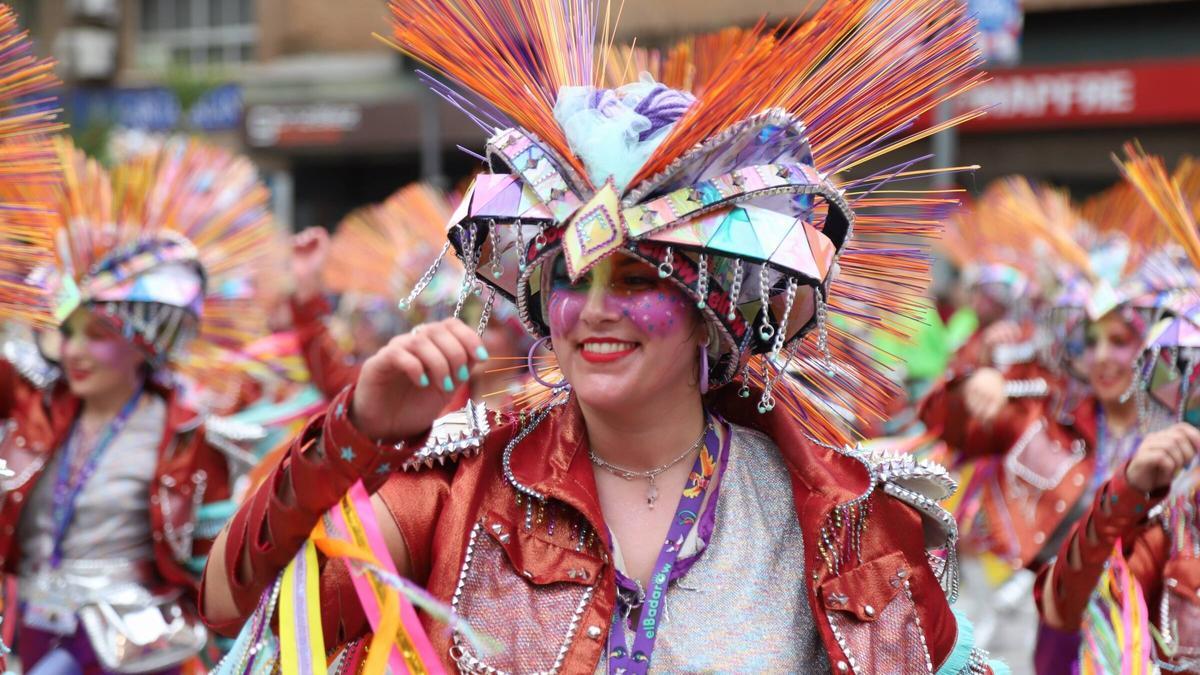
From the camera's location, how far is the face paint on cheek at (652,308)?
2.49 metres

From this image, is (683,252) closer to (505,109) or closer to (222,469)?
(505,109)

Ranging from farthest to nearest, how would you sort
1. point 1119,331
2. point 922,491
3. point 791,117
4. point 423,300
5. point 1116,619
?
point 423,300 < point 1119,331 < point 1116,619 < point 922,491 < point 791,117

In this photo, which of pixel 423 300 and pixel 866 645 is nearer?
pixel 866 645

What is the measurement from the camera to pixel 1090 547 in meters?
3.50

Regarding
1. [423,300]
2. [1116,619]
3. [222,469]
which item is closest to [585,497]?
[1116,619]

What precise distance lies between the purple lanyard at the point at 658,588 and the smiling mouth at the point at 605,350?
311 mm

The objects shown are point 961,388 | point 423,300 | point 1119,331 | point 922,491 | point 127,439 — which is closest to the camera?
point 922,491

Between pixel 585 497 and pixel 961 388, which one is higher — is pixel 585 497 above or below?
above

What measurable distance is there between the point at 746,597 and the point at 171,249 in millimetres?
3087

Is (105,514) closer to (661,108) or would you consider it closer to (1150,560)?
(661,108)

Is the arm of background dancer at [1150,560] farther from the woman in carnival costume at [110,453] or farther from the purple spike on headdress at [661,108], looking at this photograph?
the woman in carnival costume at [110,453]

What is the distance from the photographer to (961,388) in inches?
231

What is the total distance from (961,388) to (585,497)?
3628 millimetres

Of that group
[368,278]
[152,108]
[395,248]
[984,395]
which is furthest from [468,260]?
[152,108]
